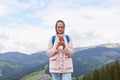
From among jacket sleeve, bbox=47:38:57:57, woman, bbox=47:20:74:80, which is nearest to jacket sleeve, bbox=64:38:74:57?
woman, bbox=47:20:74:80

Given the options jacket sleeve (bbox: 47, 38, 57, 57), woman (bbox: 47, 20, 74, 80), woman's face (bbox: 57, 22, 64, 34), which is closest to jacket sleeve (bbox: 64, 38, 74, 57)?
woman (bbox: 47, 20, 74, 80)

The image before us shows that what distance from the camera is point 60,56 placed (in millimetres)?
9891

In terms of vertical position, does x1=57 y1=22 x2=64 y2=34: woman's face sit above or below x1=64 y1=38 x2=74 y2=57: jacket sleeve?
above

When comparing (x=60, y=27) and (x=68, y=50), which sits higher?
(x=60, y=27)

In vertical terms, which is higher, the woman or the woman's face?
the woman's face

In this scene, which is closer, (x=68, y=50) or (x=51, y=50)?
(x=68, y=50)

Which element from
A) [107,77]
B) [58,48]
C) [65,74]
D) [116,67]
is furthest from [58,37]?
[107,77]

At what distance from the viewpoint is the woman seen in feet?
32.2

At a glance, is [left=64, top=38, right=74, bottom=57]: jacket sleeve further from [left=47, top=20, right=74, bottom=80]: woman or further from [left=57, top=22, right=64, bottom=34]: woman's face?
[left=57, top=22, right=64, bottom=34]: woman's face

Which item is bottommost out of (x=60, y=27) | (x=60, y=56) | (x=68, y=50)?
(x=60, y=56)

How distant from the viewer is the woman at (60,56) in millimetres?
9828

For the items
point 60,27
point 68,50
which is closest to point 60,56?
point 68,50

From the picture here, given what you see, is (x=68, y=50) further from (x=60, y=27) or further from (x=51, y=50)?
(x=60, y=27)

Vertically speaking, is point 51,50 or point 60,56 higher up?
point 51,50
